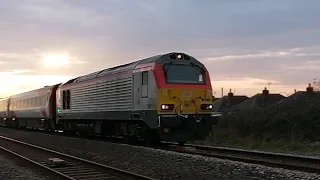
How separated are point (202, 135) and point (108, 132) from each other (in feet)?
18.8

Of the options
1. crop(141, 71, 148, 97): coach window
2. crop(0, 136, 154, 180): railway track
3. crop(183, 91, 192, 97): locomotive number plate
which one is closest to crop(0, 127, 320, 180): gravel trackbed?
crop(0, 136, 154, 180): railway track

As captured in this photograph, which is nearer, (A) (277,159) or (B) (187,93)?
(A) (277,159)

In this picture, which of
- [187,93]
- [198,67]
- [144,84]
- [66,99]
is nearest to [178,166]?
[187,93]

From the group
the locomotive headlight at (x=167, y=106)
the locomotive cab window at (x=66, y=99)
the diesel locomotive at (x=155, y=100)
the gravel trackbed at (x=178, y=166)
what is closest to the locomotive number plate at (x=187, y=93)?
the diesel locomotive at (x=155, y=100)

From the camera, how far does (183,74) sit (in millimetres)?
18219

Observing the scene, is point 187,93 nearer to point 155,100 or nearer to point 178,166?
point 155,100

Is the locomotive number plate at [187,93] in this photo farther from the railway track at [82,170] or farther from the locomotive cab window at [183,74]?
the railway track at [82,170]

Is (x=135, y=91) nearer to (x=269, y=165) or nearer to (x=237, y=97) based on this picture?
(x=269, y=165)

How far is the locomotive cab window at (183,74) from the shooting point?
17766mm

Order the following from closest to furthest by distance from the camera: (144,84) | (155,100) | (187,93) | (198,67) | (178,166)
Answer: (178,166) → (155,100) → (187,93) → (144,84) → (198,67)

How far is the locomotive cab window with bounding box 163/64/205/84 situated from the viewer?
58.3ft

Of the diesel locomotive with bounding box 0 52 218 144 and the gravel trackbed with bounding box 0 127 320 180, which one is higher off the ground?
the diesel locomotive with bounding box 0 52 218 144

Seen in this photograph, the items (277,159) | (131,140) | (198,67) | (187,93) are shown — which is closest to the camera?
(277,159)

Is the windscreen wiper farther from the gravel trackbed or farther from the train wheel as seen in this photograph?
the gravel trackbed
